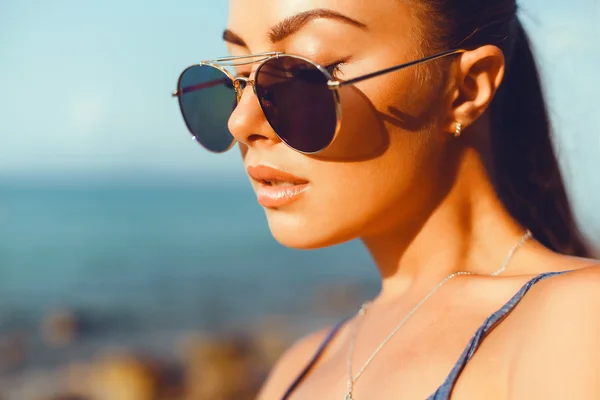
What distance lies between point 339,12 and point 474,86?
0.39 m

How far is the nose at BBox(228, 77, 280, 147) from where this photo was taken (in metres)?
1.63

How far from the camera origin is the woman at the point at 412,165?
1.47m

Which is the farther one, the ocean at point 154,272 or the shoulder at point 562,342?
the ocean at point 154,272

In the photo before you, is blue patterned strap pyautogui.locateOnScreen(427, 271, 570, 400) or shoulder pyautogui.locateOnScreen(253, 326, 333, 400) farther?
shoulder pyautogui.locateOnScreen(253, 326, 333, 400)

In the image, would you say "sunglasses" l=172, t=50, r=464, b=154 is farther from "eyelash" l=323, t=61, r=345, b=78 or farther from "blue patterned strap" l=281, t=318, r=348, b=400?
"blue patterned strap" l=281, t=318, r=348, b=400

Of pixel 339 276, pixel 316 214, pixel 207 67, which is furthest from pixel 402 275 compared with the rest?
pixel 339 276

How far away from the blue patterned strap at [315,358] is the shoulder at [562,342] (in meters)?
0.88

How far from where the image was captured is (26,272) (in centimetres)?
1611

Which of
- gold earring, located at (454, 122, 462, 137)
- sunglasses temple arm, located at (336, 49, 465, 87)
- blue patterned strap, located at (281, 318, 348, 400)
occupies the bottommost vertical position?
blue patterned strap, located at (281, 318, 348, 400)

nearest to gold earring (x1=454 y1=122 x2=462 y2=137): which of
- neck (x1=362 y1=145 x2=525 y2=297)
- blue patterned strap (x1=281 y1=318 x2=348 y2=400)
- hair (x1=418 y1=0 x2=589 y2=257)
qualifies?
neck (x1=362 y1=145 x2=525 y2=297)

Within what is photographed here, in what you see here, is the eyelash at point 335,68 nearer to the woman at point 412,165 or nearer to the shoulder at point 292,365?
the woman at point 412,165

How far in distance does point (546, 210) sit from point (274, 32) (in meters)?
0.96

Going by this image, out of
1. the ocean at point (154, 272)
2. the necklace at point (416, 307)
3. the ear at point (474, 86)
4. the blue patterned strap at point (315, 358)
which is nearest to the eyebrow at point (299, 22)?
the ear at point (474, 86)

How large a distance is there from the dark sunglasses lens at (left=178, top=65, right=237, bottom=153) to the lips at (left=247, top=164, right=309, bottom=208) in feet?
0.85
